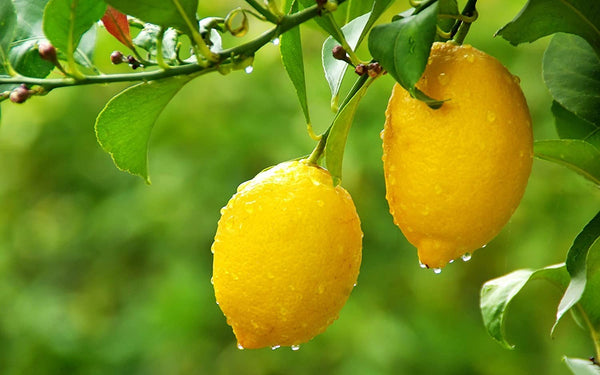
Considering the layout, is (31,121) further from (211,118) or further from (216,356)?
(216,356)

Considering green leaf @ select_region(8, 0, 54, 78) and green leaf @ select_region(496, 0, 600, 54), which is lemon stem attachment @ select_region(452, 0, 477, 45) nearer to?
green leaf @ select_region(496, 0, 600, 54)

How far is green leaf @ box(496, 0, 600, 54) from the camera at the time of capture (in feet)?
1.85

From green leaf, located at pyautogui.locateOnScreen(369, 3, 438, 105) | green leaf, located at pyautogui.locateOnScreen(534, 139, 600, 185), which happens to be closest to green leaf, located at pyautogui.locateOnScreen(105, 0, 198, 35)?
green leaf, located at pyautogui.locateOnScreen(369, 3, 438, 105)

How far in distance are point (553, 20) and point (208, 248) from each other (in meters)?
1.63

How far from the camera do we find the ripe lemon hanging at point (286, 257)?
603 millimetres

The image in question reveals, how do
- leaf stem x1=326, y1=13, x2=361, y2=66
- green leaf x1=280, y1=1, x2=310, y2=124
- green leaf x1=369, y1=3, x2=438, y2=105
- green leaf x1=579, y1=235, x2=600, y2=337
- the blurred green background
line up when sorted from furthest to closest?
the blurred green background
green leaf x1=579, y1=235, x2=600, y2=337
green leaf x1=280, y1=1, x2=310, y2=124
leaf stem x1=326, y1=13, x2=361, y2=66
green leaf x1=369, y1=3, x2=438, y2=105

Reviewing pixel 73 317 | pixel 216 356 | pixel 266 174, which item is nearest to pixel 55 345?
pixel 73 317

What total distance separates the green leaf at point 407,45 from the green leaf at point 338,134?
8 cm

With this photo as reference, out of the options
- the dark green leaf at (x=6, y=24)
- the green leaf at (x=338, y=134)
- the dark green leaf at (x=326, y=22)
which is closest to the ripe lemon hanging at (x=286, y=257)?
the green leaf at (x=338, y=134)

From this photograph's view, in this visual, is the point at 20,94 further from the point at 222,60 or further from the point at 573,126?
the point at 573,126

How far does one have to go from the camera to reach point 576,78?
708 mm

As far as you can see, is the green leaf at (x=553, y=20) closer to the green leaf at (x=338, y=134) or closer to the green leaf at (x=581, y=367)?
the green leaf at (x=338, y=134)

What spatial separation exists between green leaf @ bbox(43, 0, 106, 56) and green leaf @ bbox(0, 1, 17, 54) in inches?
2.3

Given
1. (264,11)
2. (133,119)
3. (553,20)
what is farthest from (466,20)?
(133,119)
